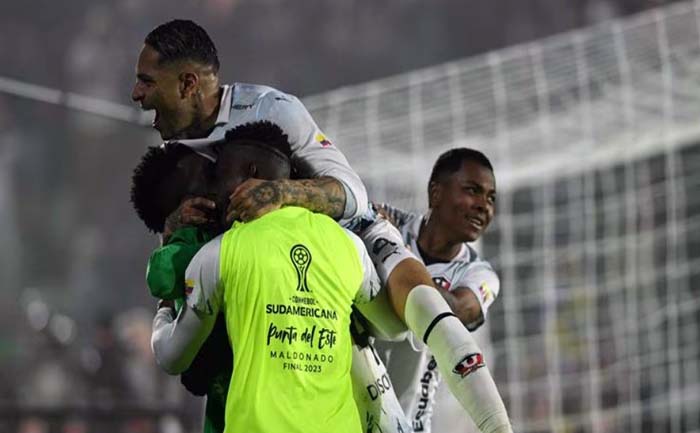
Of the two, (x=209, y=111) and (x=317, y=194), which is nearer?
(x=317, y=194)


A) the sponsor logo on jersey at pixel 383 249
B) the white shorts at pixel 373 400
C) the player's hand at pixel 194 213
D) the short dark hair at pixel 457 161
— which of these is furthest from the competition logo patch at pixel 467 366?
the short dark hair at pixel 457 161

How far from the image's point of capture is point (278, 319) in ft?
8.03

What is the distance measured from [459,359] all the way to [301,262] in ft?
1.34

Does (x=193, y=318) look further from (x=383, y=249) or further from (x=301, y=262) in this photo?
(x=383, y=249)

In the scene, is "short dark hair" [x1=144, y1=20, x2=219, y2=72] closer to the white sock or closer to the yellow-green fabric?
the yellow-green fabric

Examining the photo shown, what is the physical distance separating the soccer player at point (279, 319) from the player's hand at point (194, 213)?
17cm

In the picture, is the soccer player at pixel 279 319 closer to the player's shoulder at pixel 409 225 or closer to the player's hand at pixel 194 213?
the player's hand at pixel 194 213

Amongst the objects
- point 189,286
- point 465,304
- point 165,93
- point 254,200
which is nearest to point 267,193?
point 254,200

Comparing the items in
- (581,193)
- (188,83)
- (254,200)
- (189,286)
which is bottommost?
(189,286)

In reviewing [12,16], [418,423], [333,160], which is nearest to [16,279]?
[12,16]

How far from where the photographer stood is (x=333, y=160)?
9.48 feet

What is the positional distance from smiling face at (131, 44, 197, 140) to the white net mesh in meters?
3.17

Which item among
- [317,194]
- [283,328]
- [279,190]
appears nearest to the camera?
[283,328]

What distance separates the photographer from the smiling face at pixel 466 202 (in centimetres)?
358
